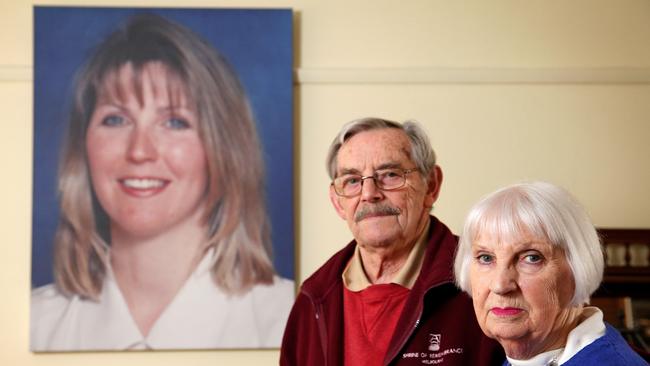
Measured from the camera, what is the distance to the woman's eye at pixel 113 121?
385 centimetres

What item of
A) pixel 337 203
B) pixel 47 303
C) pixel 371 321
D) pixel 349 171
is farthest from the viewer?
pixel 47 303

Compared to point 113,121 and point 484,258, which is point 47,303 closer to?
point 113,121

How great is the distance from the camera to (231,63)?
153 inches

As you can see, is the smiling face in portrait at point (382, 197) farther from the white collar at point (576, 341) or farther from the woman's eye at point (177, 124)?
the woman's eye at point (177, 124)

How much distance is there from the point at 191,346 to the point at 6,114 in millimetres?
1361

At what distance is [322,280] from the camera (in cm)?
247

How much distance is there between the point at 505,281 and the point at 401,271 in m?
0.76

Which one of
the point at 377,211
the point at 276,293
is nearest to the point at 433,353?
the point at 377,211

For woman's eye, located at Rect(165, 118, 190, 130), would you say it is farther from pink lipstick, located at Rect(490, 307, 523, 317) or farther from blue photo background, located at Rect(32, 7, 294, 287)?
pink lipstick, located at Rect(490, 307, 523, 317)

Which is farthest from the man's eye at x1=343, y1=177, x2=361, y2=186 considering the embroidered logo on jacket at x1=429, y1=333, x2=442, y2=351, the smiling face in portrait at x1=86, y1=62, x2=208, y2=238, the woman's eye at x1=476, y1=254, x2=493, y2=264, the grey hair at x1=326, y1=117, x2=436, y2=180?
the smiling face in portrait at x1=86, y1=62, x2=208, y2=238

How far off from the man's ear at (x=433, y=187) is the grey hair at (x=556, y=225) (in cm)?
77

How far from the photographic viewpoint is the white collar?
158 cm

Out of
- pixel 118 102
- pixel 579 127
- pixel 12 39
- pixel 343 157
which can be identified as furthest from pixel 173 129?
pixel 579 127

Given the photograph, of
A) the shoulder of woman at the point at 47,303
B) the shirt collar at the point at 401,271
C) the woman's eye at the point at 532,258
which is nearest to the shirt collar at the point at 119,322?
the shoulder of woman at the point at 47,303
